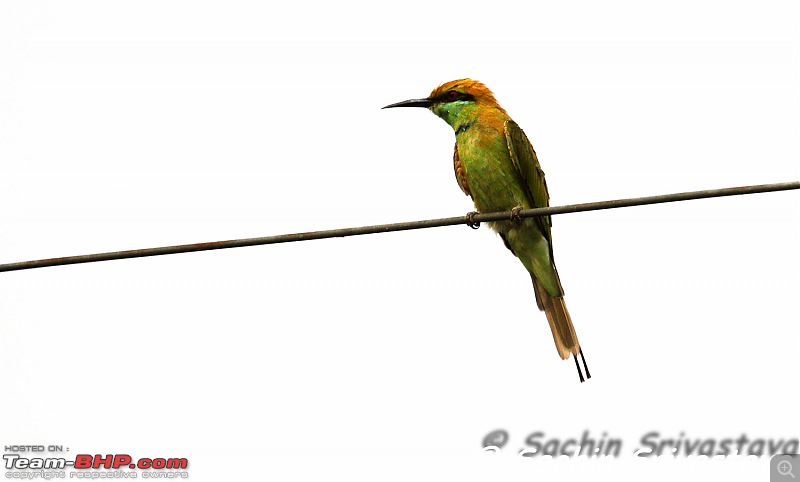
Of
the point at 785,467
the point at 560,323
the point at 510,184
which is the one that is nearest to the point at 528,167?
the point at 510,184

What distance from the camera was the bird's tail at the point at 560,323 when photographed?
546 cm

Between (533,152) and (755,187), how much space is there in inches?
104

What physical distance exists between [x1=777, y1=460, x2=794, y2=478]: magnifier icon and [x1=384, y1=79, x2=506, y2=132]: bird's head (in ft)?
7.85

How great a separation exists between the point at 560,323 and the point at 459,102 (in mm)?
1393

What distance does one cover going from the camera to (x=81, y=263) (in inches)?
139

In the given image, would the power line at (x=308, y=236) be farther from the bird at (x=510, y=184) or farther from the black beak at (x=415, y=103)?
the black beak at (x=415, y=103)

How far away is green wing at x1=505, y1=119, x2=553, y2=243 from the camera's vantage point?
5.72 meters

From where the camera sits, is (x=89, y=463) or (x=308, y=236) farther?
(x=89, y=463)

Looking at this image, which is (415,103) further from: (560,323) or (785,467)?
(785,467)

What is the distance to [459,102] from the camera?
19.9 ft

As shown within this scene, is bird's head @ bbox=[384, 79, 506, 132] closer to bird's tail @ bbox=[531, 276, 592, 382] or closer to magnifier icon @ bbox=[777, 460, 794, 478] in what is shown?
bird's tail @ bbox=[531, 276, 592, 382]

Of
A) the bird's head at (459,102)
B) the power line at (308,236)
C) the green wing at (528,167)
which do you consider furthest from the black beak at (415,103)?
the power line at (308,236)

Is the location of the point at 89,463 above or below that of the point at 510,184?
below

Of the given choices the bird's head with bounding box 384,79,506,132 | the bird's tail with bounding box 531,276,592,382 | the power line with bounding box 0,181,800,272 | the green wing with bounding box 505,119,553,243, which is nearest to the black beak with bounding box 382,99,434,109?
the bird's head with bounding box 384,79,506,132
